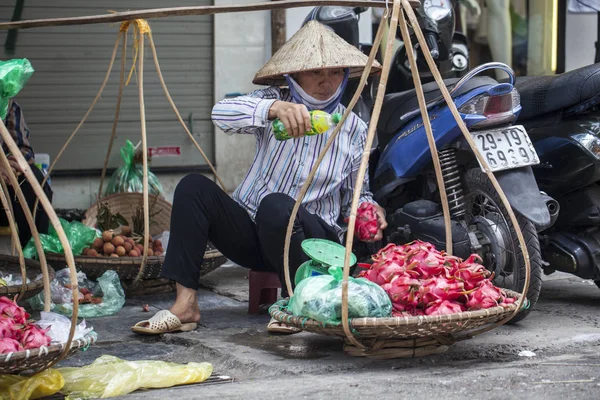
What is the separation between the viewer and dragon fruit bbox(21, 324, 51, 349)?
284cm

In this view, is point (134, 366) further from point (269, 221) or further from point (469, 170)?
point (469, 170)

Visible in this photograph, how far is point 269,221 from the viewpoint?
146 inches

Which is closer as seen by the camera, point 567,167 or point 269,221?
point 269,221

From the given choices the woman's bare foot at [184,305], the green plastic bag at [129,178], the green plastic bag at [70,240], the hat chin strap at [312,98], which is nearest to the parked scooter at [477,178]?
the hat chin strap at [312,98]

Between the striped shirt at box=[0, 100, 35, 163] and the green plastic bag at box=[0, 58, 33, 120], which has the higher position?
the green plastic bag at box=[0, 58, 33, 120]

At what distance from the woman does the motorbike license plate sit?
0.50 meters

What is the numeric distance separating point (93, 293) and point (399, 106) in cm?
170

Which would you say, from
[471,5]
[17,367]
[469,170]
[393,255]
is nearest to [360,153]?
[469,170]

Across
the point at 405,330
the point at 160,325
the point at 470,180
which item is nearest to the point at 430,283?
the point at 405,330

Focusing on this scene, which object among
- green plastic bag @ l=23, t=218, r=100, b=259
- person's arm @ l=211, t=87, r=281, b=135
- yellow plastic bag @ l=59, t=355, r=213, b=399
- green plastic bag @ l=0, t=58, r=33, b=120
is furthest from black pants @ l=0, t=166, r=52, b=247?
yellow plastic bag @ l=59, t=355, r=213, b=399

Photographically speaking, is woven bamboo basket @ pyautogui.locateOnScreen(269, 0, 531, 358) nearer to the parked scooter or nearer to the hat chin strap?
the parked scooter

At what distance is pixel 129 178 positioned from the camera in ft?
19.4

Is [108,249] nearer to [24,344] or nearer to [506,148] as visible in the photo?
[24,344]

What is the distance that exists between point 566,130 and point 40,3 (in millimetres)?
3586
